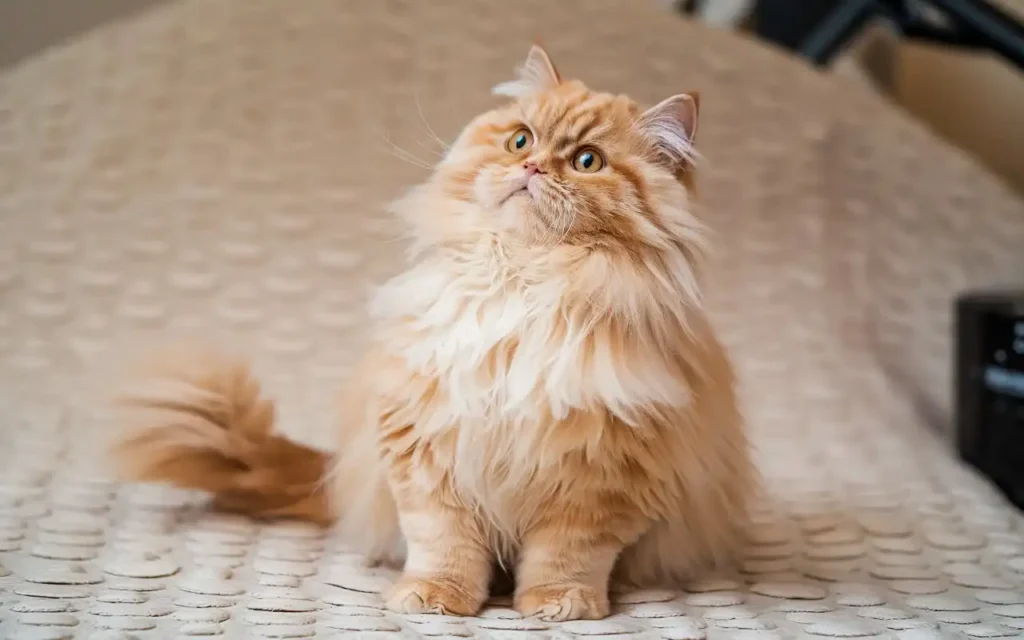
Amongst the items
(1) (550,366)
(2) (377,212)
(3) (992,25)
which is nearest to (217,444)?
(1) (550,366)

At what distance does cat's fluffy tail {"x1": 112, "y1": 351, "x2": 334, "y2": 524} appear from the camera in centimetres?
121

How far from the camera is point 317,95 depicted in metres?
1.93

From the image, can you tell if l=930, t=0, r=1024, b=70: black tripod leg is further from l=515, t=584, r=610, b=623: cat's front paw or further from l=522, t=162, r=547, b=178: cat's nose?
l=515, t=584, r=610, b=623: cat's front paw

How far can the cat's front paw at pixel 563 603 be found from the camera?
93 centimetres

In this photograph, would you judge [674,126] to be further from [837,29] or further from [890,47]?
[890,47]

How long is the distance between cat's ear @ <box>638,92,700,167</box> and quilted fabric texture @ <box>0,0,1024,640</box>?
642 millimetres

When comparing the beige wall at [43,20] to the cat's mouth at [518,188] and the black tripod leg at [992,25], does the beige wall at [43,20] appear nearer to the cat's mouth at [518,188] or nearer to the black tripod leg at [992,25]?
the cat's mouth at [518,188]

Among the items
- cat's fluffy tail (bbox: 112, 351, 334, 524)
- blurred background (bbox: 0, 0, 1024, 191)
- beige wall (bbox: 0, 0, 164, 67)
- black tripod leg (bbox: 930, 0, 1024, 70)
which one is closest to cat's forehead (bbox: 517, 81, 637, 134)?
cat's fluffy tail (bbox: 112, 351, 334, 524)

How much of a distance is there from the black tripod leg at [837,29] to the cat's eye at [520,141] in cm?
127

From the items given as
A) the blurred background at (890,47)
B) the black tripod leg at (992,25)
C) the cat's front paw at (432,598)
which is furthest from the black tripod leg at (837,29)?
the cat's front paw at (432,598)

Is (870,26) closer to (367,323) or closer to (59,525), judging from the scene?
(367,323)

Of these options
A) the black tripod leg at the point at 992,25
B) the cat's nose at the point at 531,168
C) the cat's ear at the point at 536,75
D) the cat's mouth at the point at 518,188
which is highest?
the black tripod leg at the point at 992,25

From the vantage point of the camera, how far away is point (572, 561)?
951mm

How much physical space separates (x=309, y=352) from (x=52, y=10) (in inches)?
44.0
